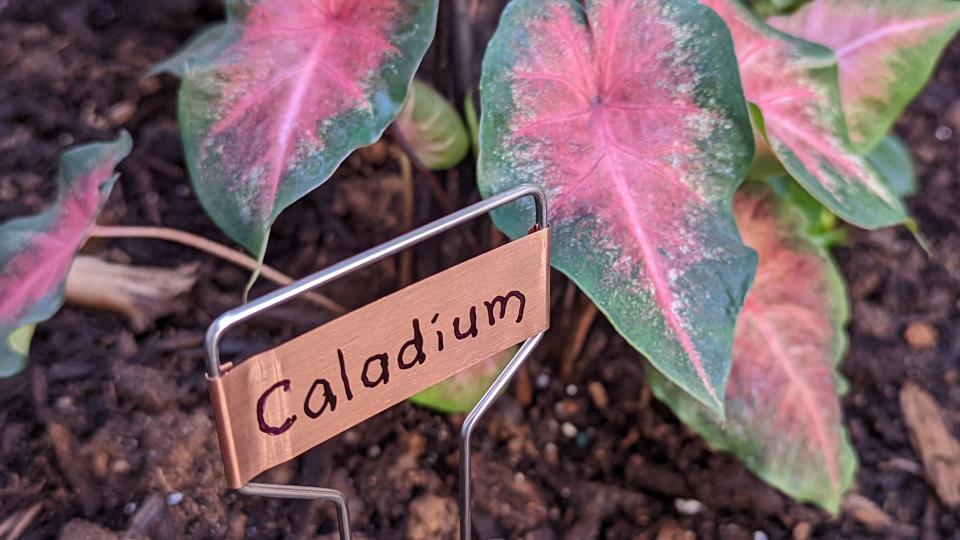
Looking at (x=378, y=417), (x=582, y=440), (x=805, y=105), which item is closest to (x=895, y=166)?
(x=805, y=105)

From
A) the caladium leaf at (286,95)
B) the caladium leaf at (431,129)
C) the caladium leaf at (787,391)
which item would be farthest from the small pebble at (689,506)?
the caladium leaf at (286,95)

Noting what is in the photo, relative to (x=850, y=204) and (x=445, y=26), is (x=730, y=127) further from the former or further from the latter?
(x=445, y=26)

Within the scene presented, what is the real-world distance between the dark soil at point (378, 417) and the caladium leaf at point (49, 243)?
0.98ft

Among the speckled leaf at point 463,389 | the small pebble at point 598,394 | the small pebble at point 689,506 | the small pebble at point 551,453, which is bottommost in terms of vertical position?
the small pebble at point 689,506

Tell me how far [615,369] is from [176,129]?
83 centimetres

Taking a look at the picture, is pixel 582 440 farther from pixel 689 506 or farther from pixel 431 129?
pixel 431 129

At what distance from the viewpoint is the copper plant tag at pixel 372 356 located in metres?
0.54

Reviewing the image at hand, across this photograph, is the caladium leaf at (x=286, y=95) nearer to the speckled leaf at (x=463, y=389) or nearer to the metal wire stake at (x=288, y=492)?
the metal wire stake at (x=288, y=492)

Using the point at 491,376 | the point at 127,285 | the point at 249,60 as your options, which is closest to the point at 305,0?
the point at 249,60

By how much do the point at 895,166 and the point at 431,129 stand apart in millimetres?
804

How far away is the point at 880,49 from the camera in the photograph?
1091 mm

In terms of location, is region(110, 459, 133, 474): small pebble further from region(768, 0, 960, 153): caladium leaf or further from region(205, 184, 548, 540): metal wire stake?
region(768, 0, 960, 153): caladium leaf

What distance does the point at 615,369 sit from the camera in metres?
1.25

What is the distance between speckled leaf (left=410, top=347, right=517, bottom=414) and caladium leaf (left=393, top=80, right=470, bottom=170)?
0.25 metres
